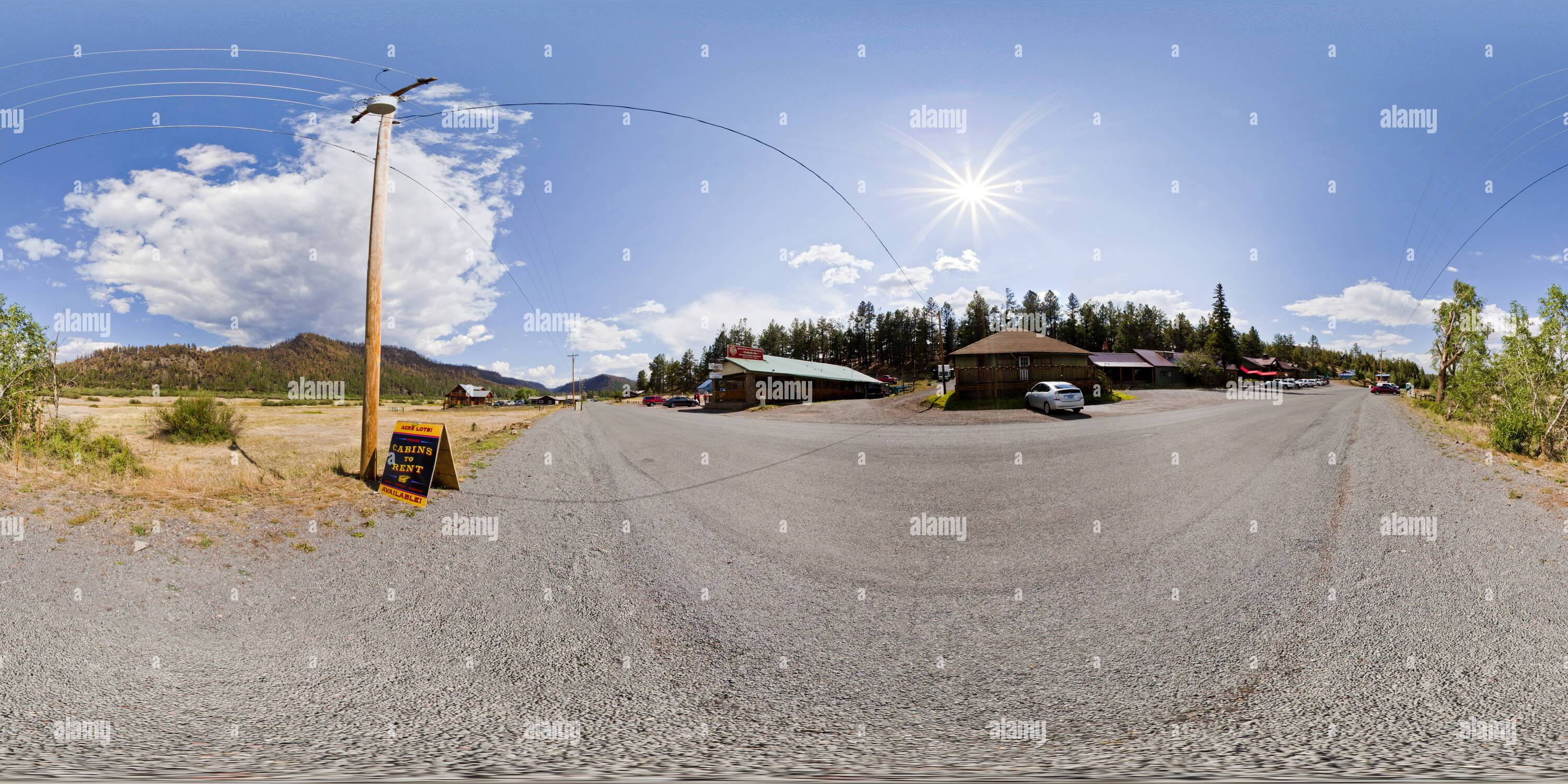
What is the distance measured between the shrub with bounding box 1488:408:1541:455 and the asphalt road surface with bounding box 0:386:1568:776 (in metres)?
4.21

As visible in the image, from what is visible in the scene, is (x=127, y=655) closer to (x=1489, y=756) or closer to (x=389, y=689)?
(x=389, y=689)

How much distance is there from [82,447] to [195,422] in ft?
36.4

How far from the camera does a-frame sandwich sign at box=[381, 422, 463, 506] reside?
859 cm

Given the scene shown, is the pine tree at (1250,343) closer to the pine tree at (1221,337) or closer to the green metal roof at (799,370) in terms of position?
the pine tree at (1221,337)

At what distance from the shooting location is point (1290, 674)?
373cm

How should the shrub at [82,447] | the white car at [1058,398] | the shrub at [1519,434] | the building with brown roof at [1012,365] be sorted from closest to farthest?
1. the shrub at [82,447]
2. the shrub at [1519,434]
3. the white car at [1058,398]
4. the building with brown roof at [1012,365]

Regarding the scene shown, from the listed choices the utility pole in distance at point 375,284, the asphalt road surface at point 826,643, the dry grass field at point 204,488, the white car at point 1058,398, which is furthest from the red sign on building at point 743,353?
the asphalt road surface at point 826,643

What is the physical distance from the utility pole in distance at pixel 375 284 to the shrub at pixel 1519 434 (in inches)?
857

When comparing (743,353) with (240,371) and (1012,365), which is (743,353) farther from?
(240,371)

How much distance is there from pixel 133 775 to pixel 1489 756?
24.7 feet

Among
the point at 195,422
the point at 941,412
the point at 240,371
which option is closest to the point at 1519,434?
the point at 941,412

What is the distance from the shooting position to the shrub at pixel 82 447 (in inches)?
337

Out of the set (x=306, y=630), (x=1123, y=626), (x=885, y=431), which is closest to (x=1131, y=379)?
(x=885, y=431)

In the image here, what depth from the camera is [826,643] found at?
166 inches
